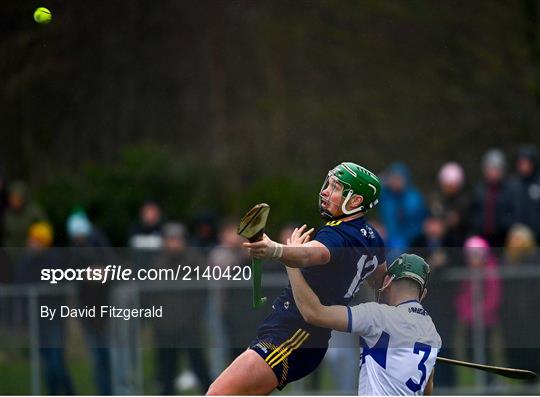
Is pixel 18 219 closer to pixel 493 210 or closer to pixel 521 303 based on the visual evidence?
pixel 493 210

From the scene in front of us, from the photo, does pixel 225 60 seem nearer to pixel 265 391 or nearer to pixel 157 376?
pixel 157 376

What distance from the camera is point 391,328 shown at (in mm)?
6996

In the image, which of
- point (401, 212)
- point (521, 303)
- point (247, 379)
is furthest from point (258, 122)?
point (247, 379)

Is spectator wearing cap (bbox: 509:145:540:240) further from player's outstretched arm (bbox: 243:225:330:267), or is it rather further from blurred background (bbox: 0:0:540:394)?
player's outstretched arm (bbox: 243:225:330:267)

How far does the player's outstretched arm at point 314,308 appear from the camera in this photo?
7.04 metres

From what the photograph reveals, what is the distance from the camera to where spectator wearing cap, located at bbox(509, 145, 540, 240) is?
11.2 meters

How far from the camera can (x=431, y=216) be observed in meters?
11.3

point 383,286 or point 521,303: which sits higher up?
point 521,303

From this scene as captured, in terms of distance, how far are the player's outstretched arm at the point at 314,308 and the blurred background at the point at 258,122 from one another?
12.0ft

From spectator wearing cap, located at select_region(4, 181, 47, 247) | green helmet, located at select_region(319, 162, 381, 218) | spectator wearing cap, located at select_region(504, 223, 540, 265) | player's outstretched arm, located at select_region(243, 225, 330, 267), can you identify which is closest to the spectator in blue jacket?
spectator wearing cap, located at select_region(504, 223, 540, 265)

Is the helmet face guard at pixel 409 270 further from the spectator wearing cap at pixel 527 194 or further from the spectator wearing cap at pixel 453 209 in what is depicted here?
the spectator wearing cap at pixel 527 194

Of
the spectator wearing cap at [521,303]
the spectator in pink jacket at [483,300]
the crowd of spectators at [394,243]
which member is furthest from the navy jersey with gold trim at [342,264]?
the spectator in pink jacket at [483,300]

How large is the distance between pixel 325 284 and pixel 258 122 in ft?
34.2

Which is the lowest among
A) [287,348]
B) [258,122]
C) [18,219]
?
[287,348]
